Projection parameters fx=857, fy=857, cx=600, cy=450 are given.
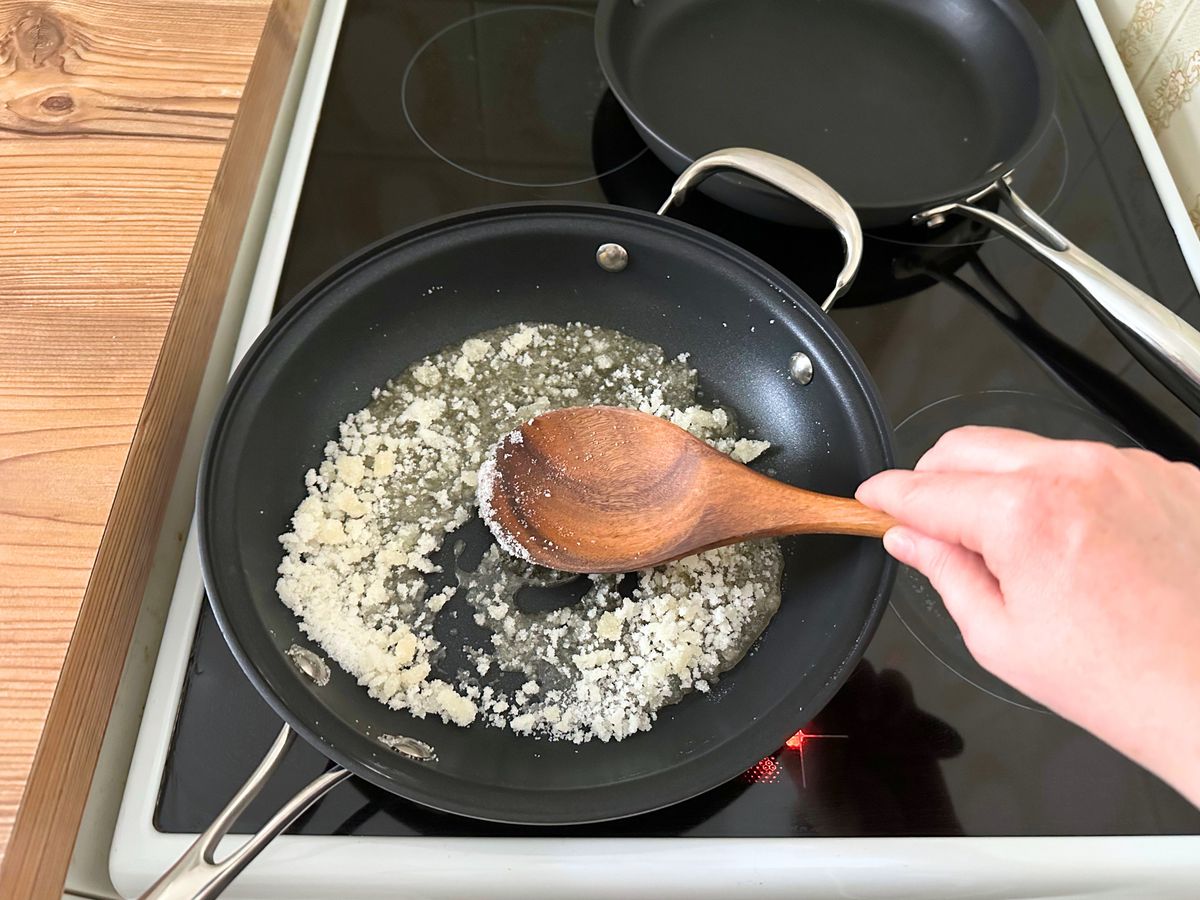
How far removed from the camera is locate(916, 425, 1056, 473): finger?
46 centimetres

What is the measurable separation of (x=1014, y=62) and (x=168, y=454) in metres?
0.92

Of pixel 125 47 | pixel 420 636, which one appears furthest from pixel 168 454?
pixel 125 47

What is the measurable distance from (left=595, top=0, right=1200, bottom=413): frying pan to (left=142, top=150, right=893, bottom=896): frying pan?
0.36 ft

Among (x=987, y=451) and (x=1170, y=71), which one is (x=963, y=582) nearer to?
(x=987, y=451)

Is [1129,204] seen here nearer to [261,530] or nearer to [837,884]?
[837,884]

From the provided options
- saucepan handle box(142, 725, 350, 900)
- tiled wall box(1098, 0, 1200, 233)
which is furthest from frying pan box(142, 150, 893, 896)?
tiled wall box(1098, 0, 1200, 233)

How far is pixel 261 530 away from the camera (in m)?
0.66

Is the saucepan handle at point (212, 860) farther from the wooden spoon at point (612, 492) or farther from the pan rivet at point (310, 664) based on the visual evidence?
the wooden spoon at point (612, 492)

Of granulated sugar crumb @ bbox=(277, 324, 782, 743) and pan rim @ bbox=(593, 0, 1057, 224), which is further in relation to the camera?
pan rim @ bbox=(593, 0, 1057, 224)

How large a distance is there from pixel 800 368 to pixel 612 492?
0.65 ft

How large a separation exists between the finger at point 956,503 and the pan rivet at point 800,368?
24 centimetres

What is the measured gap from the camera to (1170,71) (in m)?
1.00

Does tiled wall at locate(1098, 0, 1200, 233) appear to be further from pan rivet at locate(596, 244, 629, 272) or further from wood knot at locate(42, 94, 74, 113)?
wood knot at locate(42, 94, 74, 113)

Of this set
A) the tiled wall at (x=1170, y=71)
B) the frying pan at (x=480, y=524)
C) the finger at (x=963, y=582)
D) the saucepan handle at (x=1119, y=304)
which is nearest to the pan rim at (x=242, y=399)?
the frying pan at (x=480, y=524)
